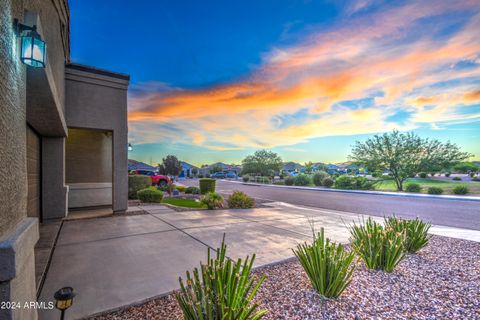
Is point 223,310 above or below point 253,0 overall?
below

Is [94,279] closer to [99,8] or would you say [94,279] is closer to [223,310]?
[223,310]

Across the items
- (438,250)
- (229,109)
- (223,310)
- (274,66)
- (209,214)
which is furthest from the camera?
(229,109)

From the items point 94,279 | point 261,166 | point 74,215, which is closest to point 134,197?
point 74,215

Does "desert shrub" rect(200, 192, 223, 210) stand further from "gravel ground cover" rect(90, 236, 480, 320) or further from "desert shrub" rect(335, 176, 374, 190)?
"desert shrub" rect(335, 176, 374, 190)

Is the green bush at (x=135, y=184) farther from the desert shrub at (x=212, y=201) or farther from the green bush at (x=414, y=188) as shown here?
the green bush at (x=414, y=188)

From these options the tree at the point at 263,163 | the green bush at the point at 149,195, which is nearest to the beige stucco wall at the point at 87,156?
the green bush at the point at 149,195

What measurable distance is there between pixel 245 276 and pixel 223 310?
36 cm

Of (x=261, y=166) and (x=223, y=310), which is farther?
(x=261, y=166)

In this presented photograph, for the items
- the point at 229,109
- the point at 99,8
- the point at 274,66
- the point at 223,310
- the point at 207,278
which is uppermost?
the point at 99,8

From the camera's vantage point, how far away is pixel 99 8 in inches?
364

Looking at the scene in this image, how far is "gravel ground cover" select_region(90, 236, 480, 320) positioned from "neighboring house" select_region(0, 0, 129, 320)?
1.60 meters

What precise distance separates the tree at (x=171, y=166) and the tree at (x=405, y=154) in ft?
90.0

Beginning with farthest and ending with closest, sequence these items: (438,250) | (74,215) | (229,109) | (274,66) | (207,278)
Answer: (229,109) < (274,66) < (74,215) < (438,250) < (207,278)

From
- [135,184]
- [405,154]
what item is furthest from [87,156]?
[405,154]
